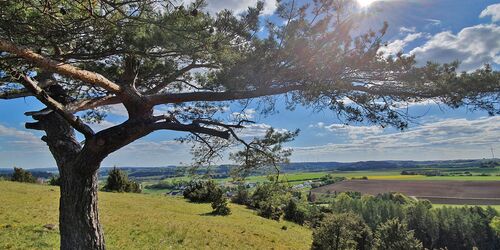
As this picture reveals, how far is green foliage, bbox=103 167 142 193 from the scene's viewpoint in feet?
102

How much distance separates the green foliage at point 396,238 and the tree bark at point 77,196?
35.0 metres

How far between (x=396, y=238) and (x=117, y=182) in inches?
1081

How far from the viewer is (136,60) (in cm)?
647

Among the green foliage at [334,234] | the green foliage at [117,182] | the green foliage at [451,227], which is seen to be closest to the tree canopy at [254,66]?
the green foliage at [334,234]

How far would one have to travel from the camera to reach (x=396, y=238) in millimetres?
35688

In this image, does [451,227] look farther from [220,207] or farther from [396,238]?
[220,207]

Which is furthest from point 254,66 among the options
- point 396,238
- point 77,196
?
point 396,238

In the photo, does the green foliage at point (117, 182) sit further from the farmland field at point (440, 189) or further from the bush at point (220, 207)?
the farmland field at point (440, 189)

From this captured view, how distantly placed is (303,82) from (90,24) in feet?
11.5

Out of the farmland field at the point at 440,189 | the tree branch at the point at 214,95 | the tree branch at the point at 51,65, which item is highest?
the tree branch at the point at 51,65

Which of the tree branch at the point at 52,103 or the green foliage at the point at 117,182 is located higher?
the tree branch at the point at 52,103

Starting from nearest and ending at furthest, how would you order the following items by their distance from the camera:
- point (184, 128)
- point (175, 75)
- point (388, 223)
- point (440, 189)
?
point (184, 128) < point (175, 75) < point (388, 223) < point (440, 189)

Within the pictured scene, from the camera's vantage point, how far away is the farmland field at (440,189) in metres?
88.5

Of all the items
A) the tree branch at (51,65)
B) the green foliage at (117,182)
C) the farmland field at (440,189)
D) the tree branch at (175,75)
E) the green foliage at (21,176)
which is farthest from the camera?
the farmland field at (440,189)
